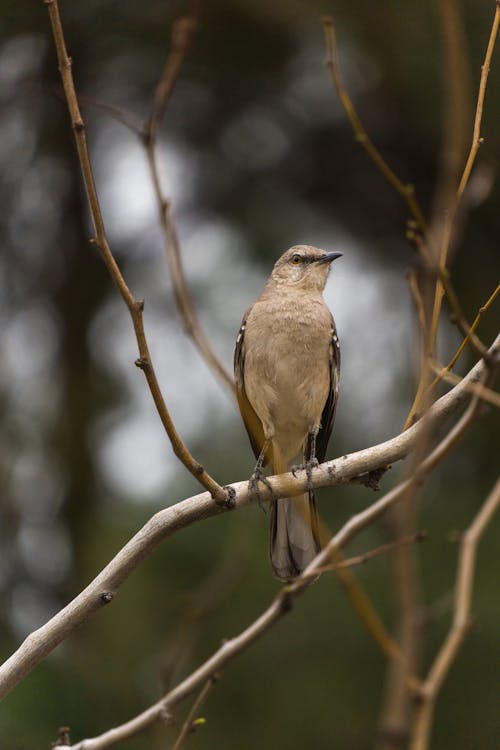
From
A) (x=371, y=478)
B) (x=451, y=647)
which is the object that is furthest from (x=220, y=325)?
(x=451, y=647)

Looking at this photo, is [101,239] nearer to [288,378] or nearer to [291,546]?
[291,546]

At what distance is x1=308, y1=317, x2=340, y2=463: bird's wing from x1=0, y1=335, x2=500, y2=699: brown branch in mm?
1736

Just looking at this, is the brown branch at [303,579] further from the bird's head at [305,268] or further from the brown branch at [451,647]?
the bird's head at [305,268]

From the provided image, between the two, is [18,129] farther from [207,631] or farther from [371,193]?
[207,631]

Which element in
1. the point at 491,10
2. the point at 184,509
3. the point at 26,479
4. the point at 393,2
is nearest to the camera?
the point at 184,509

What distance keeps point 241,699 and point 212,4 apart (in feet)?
17.2

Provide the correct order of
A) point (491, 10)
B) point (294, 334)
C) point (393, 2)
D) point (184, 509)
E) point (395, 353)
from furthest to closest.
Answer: point (395, 353), point (393, 2), point (491, 10), point (294, 334), point (184, 509)

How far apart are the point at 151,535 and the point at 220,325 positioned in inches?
199

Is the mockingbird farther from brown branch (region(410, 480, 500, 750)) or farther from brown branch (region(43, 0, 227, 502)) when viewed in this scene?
brown branch (region(410, 480, 500, 750))

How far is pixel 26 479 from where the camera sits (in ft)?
28.0

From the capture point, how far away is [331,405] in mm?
5164

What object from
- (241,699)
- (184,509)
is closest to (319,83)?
(241,699)

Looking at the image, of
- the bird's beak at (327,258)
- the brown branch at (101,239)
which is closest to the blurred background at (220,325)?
the bird's beak at (327,258)

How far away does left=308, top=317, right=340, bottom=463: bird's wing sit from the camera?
16.7 feet
